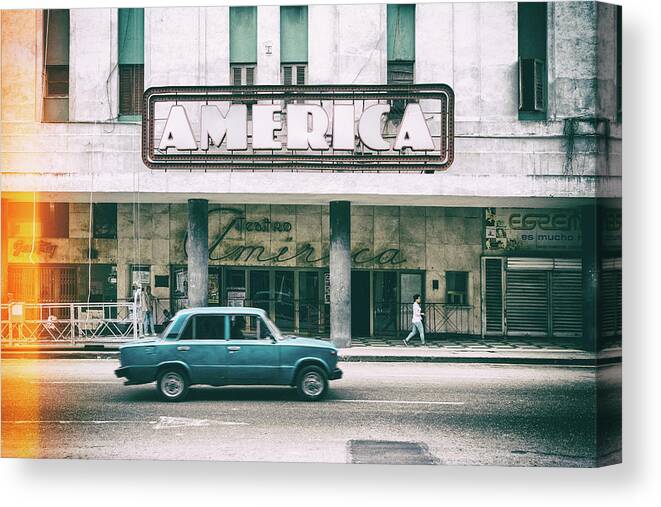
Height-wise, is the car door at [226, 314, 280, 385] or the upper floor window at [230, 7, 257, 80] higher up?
the upper floor window at [230, 7, 257, 80]

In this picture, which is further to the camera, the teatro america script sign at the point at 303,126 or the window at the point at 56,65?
the window at the point at 56,65

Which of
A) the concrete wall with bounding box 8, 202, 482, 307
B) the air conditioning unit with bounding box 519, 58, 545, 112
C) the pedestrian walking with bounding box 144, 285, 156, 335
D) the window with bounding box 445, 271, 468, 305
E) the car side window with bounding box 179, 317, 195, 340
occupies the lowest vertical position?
the car side window with bounding box 179, 317, 195, 340

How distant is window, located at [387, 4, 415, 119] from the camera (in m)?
13.0

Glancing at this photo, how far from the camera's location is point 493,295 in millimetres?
A: 13242

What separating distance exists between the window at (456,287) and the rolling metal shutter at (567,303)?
1619 millimetres

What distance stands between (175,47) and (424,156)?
4.48 meters

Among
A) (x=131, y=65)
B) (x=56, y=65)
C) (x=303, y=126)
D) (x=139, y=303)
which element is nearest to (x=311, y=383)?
(x=139, y=303)

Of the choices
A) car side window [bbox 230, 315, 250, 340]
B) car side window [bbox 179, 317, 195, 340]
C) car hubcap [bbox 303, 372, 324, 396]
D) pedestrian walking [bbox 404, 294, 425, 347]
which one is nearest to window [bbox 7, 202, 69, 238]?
car side window [bbox 179, 317, 195, 340]

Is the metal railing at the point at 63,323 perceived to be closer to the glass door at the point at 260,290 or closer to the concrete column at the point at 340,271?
the glass door at the point at 260,290

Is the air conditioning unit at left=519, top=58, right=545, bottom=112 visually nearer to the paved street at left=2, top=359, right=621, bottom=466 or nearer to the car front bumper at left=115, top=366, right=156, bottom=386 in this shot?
the paved street at left=2, top=359, right=621, bottom=466

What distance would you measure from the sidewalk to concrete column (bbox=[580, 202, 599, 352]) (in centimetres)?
51

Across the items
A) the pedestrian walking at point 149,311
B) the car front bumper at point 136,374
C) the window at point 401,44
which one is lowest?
the car front bumper at point 136,374

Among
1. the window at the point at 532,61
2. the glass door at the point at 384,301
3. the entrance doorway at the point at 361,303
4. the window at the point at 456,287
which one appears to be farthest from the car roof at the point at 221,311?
the window at the point at 532,61

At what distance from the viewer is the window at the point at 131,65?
13000 mm
